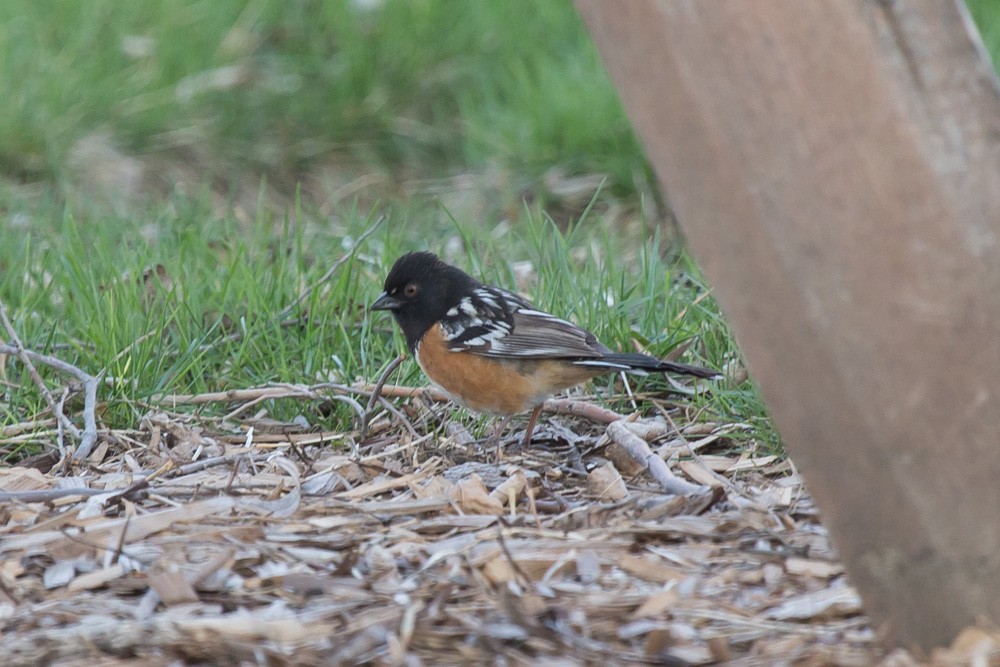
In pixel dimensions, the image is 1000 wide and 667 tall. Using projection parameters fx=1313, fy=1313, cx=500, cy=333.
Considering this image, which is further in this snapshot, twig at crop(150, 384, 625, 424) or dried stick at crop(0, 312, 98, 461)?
twig at crop(150, 384, 625, 424)

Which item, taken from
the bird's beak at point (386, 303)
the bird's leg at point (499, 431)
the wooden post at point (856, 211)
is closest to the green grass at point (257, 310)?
the bird's beak at point (386, 303)

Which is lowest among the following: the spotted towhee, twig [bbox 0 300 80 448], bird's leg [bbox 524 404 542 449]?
bird's leg [bbox 524 404 542 449]

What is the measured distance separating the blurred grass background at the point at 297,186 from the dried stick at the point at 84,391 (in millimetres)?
128

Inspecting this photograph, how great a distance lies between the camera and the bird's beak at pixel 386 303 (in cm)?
462

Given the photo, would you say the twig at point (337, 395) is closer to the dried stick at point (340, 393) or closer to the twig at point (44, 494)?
the dried stick at point (340, 393)

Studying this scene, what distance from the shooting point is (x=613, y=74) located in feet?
7.35

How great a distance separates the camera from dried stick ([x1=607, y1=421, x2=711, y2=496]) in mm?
3340

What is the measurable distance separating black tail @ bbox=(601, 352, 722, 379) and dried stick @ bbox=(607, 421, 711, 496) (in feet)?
0.67

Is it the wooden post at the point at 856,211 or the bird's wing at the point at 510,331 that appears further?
the bird's wing at the point at 510,331

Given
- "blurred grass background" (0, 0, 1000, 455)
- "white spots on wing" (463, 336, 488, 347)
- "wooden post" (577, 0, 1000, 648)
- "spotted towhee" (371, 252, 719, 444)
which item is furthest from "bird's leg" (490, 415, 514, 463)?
"wooden post" (577, 0, 1000, 648)

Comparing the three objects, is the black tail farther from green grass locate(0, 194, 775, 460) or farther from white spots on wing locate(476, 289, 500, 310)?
white spots on wing locate(476, 289, 500, 310)

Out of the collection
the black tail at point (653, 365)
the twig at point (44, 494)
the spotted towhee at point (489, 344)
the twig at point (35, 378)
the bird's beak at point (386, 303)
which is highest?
the twig at point (35, 378)

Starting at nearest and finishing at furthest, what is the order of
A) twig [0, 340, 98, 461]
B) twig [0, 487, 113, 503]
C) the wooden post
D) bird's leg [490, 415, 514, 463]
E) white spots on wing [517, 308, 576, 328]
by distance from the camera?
the wooden post → twig [0, 487, 113, 503] → twig [0, 340, 98, 461] → bird's leg [490, 415, 514, 463] → white spots on wing [517, 308, 576, 328]

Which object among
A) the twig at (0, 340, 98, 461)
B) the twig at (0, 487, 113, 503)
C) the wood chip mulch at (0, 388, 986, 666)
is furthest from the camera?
the twig at (0, 340, 98, 461)
